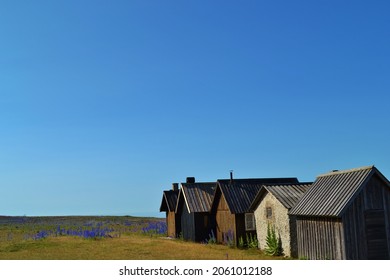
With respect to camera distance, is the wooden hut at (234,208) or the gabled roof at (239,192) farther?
the gabled roof at (239,192)

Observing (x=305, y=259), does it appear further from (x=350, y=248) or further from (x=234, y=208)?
(x=234, y=208)

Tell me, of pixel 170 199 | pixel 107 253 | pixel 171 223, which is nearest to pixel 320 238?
pixel 107 253

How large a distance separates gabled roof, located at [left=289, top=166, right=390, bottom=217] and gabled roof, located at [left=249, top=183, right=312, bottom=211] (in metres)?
1.12

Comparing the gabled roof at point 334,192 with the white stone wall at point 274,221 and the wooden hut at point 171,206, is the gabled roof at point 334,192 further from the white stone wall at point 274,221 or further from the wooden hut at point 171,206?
the wooden hut at point 171,206

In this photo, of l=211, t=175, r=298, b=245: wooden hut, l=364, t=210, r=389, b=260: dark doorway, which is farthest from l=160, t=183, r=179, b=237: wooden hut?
l=364, t=210, r=389, b=260: dark doorway

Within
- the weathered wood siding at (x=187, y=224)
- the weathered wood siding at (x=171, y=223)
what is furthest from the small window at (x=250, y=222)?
the weathered wood siding at (x=171, y=223)

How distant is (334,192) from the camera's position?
2150 centimetres

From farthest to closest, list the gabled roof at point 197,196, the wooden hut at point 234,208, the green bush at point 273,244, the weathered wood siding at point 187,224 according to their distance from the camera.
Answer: the weathered wood siding at point 187,224 < the gabled roof at point 197,196 < the wooden hut at point 234,208 < the green bush at point 273,244

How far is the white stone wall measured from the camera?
979 inches

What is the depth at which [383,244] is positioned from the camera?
799 inches

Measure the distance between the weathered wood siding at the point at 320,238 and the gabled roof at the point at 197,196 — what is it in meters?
14.3

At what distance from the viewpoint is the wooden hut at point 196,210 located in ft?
121

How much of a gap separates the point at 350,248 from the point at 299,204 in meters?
4.36

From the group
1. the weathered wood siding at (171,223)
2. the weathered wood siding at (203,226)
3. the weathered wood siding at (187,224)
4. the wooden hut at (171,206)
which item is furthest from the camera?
the wooden hut at (171,206)
